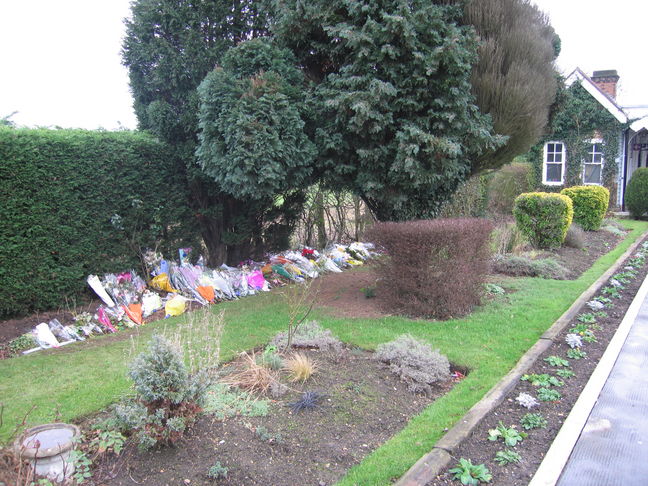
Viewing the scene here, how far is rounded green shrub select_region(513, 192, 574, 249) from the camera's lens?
1073 centimetres

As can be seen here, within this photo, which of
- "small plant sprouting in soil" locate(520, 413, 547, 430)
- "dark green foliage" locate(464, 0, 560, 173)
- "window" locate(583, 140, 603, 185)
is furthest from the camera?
"window" locate(583, 140, 603, 185)

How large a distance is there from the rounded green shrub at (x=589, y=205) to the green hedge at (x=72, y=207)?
39.2ft

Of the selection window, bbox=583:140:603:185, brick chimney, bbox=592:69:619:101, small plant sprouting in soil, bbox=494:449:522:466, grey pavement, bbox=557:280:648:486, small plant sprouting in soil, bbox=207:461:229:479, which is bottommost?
grey pavement, bbox=557:280:648:486

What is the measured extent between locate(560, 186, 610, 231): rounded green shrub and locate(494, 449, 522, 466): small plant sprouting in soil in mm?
12838

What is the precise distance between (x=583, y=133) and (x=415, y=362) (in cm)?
1900

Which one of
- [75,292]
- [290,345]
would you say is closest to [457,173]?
[290,345]

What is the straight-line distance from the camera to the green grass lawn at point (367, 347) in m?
3.48

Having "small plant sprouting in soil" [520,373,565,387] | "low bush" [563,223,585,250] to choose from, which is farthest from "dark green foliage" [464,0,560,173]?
"low bush" [563,223,585,250]

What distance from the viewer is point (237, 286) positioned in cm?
813

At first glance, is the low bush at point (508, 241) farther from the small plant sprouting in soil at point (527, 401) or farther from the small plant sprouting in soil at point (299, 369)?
the small plant sprouting in soil at point (299, 369)

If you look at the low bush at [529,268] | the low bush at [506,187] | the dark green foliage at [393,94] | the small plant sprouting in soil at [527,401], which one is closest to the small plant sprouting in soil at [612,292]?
the low bush at [529,268]

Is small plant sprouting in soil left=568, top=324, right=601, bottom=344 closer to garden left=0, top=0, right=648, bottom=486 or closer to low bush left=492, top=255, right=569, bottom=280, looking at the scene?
garden left=0, top=0, right=648, bottom=486

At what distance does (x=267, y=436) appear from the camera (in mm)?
3354

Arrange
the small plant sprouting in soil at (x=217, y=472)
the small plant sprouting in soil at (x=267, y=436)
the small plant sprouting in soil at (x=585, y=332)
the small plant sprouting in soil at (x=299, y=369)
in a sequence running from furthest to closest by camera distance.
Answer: the small plant sprouting in soil at (x=585, y=332)
the small plant sprouting in soil at (x=299, y=369)
the small plant sprouting in soil at (x=267, y=436)
the small plant sprouting in soil at (x=217, y=472)
